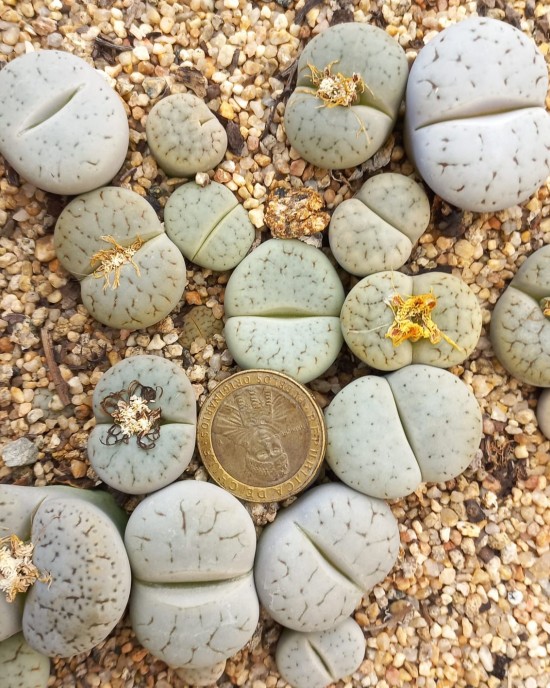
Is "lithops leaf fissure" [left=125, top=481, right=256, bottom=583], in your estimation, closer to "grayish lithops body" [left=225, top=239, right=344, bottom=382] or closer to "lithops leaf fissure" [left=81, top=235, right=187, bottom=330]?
"grayish lithops body" [left=225, top=239, right=344, bottom=382]

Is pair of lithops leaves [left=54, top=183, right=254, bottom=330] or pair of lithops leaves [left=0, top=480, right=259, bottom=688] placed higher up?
pair of lithops leaves [left=54, top=183, right=254, bottom=330]

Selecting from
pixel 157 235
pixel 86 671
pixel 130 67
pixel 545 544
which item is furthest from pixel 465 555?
pixel 130 67

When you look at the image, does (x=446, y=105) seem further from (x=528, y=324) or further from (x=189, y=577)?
(x=189, y=577)

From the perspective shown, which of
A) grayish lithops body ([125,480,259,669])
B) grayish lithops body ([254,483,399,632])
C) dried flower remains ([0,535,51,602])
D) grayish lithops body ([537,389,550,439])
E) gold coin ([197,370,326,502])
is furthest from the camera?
grayish lithops body ([537,389,550,439])

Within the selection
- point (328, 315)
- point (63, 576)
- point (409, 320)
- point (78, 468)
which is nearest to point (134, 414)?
point (78, 468)

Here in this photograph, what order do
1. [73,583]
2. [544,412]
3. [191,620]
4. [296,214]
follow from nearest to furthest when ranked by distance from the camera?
[73,583]
[191,620]
[296,214]
[544,412]

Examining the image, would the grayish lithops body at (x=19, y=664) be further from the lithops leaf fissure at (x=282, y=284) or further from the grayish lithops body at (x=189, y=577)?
the lithops leaf fissure at (x=282, y=284)

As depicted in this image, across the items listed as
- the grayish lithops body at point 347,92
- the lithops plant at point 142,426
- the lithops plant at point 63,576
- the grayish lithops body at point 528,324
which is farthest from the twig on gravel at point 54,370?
the grayish lithops body at point 528,324

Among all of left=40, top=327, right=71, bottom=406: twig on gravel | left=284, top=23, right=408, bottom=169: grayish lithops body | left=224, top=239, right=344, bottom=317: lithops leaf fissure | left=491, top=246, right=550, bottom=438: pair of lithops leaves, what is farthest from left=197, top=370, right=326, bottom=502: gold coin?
left=284, top=23, right=408, bottom=169: grayish lithops body
